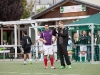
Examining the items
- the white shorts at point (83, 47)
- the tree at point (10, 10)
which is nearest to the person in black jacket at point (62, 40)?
the white shorts at point (83, 47)

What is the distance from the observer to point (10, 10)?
156 ft

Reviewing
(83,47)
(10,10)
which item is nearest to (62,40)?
(83,47)

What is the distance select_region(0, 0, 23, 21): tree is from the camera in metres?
47.3

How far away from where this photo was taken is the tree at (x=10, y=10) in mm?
47312

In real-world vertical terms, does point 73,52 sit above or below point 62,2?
below

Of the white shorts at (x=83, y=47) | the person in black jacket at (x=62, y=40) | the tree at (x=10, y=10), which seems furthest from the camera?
the tree at (x=10, y=10)

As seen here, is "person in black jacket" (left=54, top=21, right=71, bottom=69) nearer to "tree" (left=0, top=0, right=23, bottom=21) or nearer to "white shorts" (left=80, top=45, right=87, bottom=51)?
"white shorts" (left=80, top=45, right=87, bottom=51)

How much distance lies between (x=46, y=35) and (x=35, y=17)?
2011 centimetres

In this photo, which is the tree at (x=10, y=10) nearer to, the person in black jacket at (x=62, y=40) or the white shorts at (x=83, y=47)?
the white shorts at (x=83, y=47)

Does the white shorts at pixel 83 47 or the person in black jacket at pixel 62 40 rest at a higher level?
the person in black jacket at pixel 62 40

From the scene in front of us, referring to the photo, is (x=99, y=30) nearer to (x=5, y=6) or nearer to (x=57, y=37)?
(x=57, y=37)

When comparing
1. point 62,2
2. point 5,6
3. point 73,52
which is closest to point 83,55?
point 73,52

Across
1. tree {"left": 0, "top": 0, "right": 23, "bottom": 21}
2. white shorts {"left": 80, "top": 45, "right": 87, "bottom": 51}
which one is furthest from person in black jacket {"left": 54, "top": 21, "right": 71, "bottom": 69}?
tree {"left": 0, "top": 0, "right": 23, "bottom": 21}

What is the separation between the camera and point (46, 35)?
19234 mm
